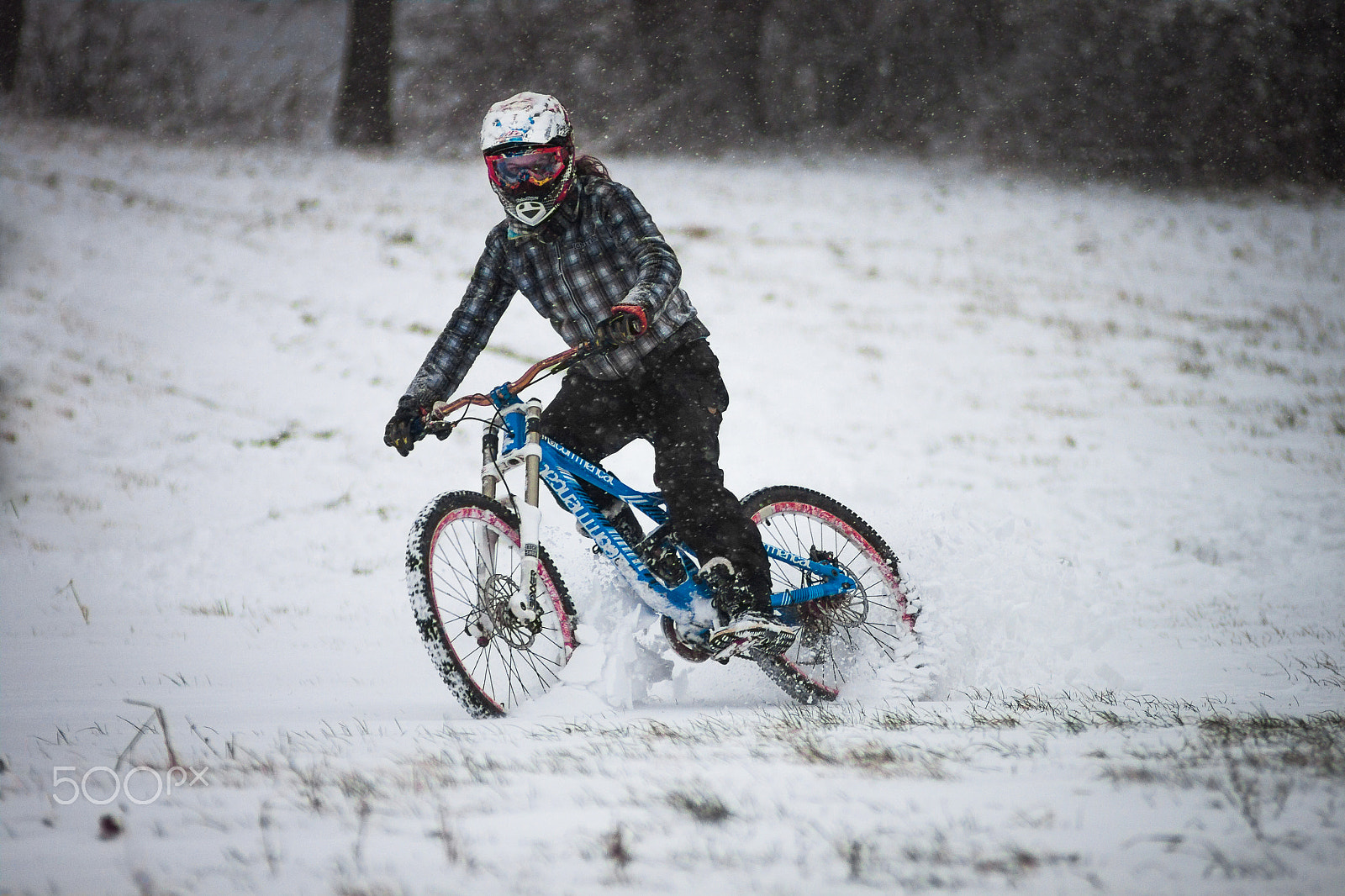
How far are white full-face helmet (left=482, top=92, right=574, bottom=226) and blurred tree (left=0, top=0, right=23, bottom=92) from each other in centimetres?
1843

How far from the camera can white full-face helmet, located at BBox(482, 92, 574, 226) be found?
3777 mm

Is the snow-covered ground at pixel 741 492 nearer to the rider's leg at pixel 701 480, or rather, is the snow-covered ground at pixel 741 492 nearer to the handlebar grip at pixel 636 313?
the rider's leg at pixel 701 480

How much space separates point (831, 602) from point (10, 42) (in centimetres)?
1975

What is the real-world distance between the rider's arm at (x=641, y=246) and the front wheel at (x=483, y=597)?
3.38 ft

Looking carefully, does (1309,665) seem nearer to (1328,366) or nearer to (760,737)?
(760,737)

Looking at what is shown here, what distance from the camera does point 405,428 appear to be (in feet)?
12.4

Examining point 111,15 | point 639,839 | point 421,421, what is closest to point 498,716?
point 421,421

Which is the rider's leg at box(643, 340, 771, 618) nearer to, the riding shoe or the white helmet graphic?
the riding shoe

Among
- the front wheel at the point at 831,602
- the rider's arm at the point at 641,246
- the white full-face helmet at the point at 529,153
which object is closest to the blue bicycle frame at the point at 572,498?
the front wheel at the point at 831,602

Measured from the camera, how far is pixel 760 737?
10.5 feet

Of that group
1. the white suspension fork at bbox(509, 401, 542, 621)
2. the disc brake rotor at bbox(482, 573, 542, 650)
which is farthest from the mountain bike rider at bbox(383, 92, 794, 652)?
the disc brake rotor at bbox(482, 573, 542, 650)

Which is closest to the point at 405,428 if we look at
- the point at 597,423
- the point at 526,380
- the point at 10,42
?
the point at 526,380

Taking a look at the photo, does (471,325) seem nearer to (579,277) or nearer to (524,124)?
(579,277)

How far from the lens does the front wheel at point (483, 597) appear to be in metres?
3.47
